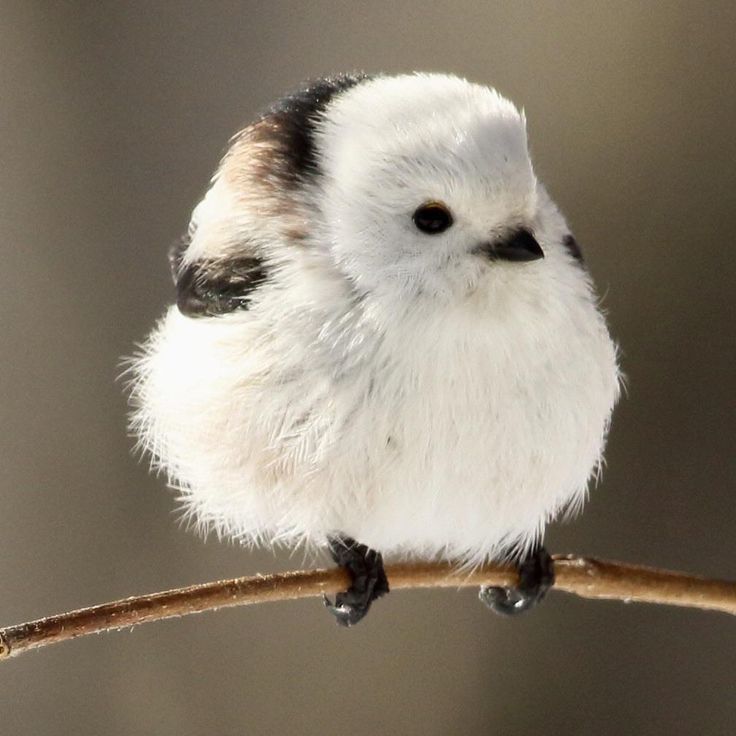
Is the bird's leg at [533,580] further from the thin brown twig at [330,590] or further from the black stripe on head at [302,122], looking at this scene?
the black stripe on head at [302,122]

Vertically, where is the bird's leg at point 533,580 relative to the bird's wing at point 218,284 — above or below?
below

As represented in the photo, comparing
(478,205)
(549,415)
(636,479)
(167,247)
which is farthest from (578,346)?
(167,247)

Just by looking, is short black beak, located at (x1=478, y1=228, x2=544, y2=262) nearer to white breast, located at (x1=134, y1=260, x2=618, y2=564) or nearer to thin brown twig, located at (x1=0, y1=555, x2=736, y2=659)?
white breast, located at (x1=134, y1=260, x2=618, y2=564)

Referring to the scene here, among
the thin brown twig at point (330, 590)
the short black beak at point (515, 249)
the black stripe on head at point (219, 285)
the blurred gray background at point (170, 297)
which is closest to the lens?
the thin brown twig at point (330, 590)

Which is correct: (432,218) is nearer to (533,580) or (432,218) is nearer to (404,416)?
(404,416)

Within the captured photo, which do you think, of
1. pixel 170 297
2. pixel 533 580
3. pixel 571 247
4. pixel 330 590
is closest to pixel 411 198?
pixel 571 247

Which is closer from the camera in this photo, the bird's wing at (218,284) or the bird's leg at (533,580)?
the bird's wing at (218,284)

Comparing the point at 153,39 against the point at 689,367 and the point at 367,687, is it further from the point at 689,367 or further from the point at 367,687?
the point at 367,687

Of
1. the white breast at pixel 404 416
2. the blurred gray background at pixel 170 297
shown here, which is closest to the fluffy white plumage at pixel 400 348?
the white breast at pixel 404 416

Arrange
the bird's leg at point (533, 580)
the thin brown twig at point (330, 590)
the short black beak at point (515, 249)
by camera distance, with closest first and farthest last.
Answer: the thin brown twig at point (330, 590), the short black beak at point (515, 249), the bird's leg at point (533, 580)
